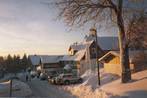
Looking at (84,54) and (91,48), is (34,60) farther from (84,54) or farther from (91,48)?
(84,54)

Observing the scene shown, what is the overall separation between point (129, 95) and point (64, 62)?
7635cm

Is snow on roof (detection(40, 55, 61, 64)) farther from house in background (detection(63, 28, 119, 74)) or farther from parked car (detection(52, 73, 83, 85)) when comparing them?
parked car (detection(52, 73, 83, 85))

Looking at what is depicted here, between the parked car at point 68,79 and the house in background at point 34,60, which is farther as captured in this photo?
the house in background at point 34,60

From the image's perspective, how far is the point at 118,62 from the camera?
4516 centimetres

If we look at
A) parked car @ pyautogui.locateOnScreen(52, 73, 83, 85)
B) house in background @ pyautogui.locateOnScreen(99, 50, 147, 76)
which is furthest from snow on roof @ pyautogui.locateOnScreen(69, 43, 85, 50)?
parked car @ pyautogui.locateOnScreen(52, 73, 83, 85)

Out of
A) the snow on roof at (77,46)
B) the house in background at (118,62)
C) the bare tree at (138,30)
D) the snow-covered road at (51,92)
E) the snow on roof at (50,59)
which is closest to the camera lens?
the snow-covered road at (51,92)

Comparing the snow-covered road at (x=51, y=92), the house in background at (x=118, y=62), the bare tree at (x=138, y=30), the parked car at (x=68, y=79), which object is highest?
the bare tree at (x=138, y=30)

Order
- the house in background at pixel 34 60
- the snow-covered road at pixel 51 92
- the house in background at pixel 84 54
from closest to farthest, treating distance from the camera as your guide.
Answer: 1. the snow-covered road at pixel 51 92
2. the house in background at pixel 84 54
3. the house in background at pixel 34 60

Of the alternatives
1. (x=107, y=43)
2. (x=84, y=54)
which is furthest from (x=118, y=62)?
(x=107, y=43)

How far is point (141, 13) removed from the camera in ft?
127

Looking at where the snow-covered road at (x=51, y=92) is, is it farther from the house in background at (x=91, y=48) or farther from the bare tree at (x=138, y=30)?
the house in background at (x=91, y=48)

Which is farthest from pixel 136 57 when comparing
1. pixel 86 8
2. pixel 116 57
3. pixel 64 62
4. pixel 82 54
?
pixel 64 62

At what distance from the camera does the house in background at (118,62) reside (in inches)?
1614

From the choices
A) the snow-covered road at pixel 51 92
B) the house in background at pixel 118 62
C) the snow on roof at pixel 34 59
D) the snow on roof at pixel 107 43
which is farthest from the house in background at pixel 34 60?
the snow-covered road at pixel 51 92
